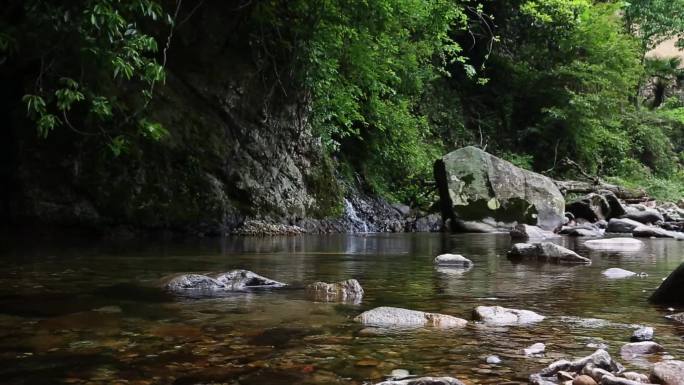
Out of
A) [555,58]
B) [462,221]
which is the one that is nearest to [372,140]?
[462,221]

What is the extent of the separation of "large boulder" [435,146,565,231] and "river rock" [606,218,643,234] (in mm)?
1243

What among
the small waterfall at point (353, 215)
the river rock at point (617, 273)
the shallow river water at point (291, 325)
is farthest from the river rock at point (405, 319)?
the small waterfall at point (353, 215)

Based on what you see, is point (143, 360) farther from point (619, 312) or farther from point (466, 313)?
point (619, 312)

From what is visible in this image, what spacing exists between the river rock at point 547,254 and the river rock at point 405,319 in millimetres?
3686

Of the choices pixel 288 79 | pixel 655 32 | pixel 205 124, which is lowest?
pixel 205 124

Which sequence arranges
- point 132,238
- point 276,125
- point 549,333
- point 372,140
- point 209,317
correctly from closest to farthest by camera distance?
point 549,333 → point 209,317 → point 132,238 → point 276,125 → point 372,140

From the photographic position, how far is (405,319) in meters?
3.29

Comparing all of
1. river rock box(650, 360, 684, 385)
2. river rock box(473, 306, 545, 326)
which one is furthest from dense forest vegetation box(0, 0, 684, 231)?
river rock box(650, 360, 684, 385)

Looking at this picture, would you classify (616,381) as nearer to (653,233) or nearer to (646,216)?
(653,233)

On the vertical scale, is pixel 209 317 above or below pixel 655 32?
below

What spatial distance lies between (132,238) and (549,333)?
8.59 metres

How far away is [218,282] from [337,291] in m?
0.99

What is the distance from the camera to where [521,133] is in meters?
22.7

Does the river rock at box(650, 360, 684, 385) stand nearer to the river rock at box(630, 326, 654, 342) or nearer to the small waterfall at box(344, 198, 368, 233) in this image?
the river rock at box(630, 326, 654, 342)
